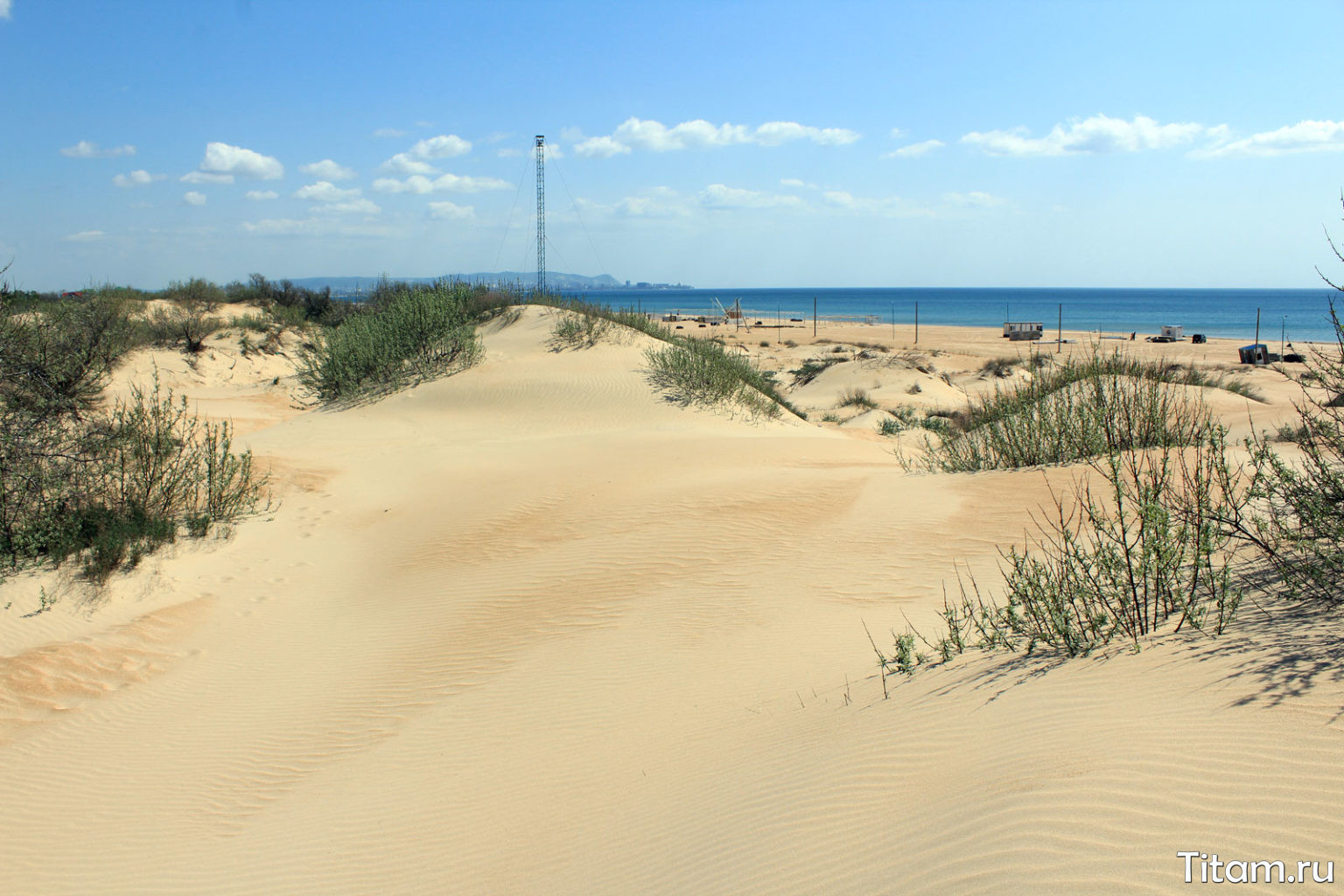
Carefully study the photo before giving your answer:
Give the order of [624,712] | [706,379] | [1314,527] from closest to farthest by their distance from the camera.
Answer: [1314,527] → [624,712] → [706,379]

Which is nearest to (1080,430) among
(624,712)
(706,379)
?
(624,712)

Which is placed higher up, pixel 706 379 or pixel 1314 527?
pixel 706 379

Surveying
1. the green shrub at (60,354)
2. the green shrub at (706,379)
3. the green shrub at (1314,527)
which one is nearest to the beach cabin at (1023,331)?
the green shrub at (706,379)

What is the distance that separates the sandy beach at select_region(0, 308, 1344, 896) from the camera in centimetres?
312

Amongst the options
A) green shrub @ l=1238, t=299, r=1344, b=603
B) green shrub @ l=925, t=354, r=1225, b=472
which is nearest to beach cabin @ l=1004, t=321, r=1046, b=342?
green shrub @ l=925, t=354, r=1225, b=472

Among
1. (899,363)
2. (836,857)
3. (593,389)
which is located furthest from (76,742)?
(899,363)

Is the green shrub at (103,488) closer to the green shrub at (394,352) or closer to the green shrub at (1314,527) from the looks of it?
the green shrub at (394,352)

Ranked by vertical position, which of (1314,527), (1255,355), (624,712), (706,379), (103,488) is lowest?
(624,712)

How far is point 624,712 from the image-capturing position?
5430 mm

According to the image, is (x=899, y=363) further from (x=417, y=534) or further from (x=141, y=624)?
(x=141, y=624)

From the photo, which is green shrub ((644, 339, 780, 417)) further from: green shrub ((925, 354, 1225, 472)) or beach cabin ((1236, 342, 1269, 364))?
beach cabin ((1236, 342, 1269, 364))

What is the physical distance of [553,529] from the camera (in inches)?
391

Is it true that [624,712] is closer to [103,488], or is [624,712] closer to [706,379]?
[103,488]

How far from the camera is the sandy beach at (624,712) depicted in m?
3.12
